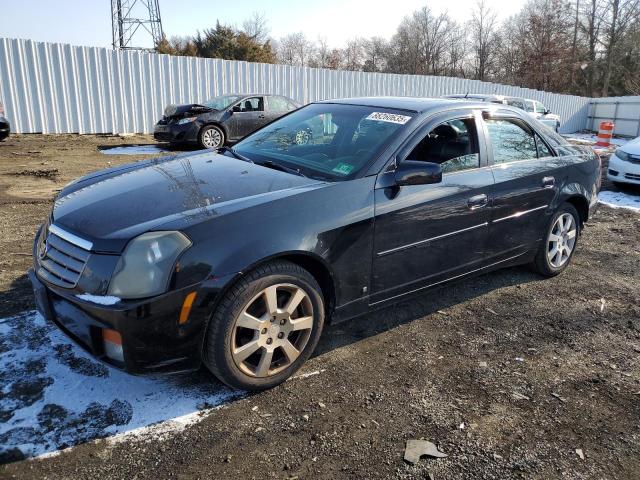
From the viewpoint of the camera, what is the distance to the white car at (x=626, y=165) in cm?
880

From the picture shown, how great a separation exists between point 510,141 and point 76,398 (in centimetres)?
364

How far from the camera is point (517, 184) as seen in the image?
3.96 m

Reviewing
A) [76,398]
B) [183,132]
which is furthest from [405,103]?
[183,132]

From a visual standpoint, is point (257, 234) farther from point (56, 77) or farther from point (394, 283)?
point (56, 77)

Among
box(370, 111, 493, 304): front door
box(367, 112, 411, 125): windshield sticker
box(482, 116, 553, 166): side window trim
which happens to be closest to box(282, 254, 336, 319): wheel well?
box(370, 111, 493, 304): front door

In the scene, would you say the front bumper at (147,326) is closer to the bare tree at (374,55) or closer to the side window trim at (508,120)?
the side window trim at (508,120)

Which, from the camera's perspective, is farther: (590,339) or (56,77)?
(56,77)

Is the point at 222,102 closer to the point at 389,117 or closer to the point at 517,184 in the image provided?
the point at 389,117

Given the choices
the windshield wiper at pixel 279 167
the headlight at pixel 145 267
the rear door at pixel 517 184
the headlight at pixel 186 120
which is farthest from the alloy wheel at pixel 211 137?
the headlight at pixel 145 267

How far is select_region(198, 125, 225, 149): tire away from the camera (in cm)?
1220

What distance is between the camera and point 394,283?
129 inches

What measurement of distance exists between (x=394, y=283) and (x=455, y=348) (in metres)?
0.66

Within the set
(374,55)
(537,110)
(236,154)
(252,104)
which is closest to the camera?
(236,154)

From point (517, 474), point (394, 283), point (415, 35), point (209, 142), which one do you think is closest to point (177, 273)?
point (394, 283)
